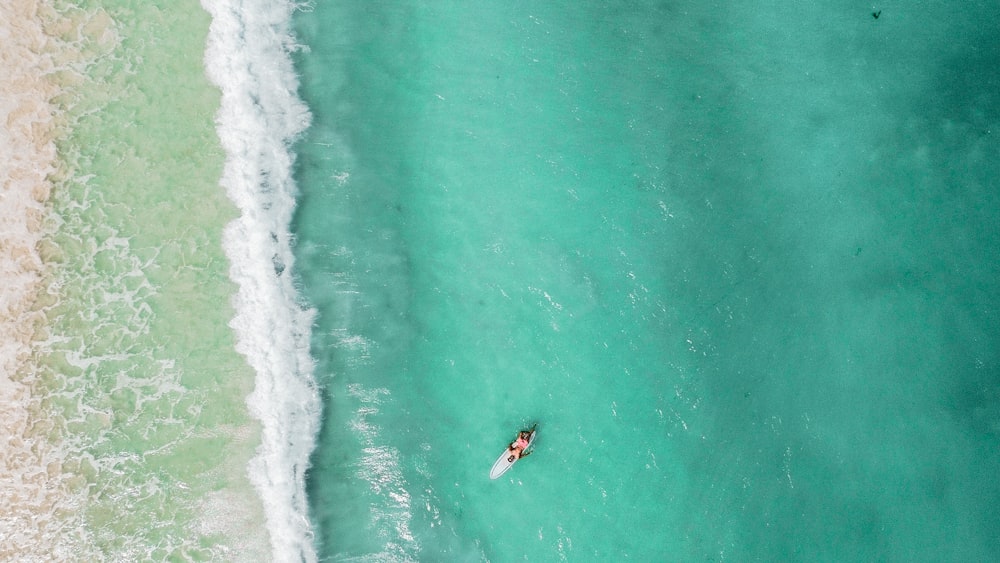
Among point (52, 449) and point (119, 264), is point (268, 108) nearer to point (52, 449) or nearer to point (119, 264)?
point (119, 264)

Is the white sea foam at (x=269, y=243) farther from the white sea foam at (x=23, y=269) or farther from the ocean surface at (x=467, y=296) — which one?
the white sea foam at (x=23, y=269)

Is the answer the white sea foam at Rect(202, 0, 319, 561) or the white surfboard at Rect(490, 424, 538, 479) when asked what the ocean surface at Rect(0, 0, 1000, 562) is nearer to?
the white sea foam at Rect(202, 0, 319, 561)

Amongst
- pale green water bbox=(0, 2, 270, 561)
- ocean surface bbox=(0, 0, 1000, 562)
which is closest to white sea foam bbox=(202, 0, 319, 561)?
ocean surface bbox=(0, 0, 1000, 562)

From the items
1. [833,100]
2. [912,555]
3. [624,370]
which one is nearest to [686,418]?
[624,370]

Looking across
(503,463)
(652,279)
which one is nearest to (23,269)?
(503,463)

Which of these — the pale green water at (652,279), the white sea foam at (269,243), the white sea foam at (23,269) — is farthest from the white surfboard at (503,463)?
the white sea foam at (23,269)

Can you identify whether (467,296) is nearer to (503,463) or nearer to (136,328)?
(503,463)
